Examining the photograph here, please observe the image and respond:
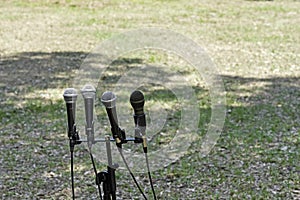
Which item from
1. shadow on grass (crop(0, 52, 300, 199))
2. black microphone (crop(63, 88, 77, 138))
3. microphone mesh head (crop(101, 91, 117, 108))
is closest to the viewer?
microphone mesh head (crop(101, 91, 117, 108))

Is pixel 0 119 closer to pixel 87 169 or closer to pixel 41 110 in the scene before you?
pixel 41 110

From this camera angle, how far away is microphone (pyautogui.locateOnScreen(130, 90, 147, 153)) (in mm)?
2473

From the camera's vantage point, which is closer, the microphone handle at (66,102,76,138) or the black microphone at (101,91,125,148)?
the black microphone at (101,91,125,148)

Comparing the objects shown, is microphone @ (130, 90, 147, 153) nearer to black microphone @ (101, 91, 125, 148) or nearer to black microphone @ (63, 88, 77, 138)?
black microphone @ (101, 91, 125, 148)

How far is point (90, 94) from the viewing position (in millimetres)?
2504

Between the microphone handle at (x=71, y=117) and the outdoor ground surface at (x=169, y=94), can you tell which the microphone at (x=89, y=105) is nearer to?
the microphone handle at (x=71, y=117)

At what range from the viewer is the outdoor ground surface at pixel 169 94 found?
4.66 m

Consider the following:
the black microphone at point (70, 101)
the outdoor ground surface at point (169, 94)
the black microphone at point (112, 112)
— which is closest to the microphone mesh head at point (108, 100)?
the black microphone at point (112, 112)

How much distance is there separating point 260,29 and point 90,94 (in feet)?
30.4

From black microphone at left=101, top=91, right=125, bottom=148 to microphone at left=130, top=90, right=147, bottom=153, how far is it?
7 centimetres

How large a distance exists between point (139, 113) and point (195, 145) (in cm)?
306

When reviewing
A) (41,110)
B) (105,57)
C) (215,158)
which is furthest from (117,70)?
(215,158)

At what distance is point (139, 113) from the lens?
2.52 meters

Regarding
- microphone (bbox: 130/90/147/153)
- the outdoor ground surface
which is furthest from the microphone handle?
the outdoor ground surface
